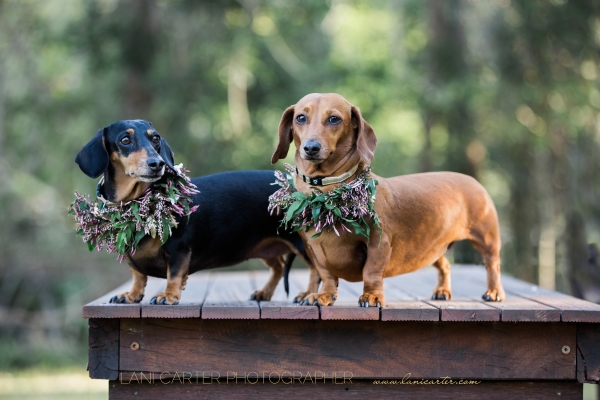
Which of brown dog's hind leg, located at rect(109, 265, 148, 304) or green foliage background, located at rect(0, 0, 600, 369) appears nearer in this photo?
brown dog's hind leg, located at rect(109, 265, 148, 304)

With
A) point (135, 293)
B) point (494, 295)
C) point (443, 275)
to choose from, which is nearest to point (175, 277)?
point (135, 293)

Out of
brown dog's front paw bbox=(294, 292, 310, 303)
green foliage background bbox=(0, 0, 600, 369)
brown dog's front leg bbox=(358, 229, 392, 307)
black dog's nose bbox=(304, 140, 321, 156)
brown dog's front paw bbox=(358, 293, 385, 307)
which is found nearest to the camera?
black dog's nose bbox=(304, 140, 321, 156)

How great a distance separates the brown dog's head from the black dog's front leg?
0.89m

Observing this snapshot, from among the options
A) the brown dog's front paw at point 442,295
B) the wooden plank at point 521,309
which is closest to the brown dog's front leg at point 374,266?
the wooden plank at point 521,309

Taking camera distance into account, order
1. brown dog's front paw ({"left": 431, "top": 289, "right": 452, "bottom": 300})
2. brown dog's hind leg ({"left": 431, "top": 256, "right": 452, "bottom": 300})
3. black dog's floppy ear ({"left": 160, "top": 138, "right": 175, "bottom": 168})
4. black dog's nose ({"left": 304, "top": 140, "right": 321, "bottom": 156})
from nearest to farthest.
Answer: black dog's nose ({"left": 304, "top": 140, "right": 321, "bottom": 156}) → black dog's floppy ear ({"left": 160, "top": 138, "right": 175, "bottom": 168}) → brown dog's front paw ({"left": 431, "top": 289, "right": 452, "bottom": 300}) → brown dog's hind leg ({"left": 431, "top": 256, "right": 452, "bottom": 300})

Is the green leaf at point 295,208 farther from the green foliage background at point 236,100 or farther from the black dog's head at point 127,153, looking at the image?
the green foliage background at point 236,100

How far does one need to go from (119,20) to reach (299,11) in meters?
4.27

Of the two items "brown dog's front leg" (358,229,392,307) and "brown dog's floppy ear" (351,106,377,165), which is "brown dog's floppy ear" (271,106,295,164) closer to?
"brown dog's floppy ear" (351,106,377,165)

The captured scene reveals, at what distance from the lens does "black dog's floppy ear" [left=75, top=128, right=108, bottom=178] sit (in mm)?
3904

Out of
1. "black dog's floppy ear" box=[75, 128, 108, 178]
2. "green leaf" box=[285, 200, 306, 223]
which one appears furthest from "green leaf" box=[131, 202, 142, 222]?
"green leaf" box=[285, 200, 306, 223]

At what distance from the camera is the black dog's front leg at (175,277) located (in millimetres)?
3895

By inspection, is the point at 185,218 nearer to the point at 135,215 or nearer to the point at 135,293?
the point at 135,215

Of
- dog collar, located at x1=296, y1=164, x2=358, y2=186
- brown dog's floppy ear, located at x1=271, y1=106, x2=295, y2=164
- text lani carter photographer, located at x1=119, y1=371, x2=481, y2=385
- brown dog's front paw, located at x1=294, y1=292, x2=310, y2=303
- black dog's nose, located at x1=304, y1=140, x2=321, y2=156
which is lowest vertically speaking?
text lani carter photographer, located at x1=119, y1=371, x2=481, y2=385

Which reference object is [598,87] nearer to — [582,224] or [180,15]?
[582,224]
